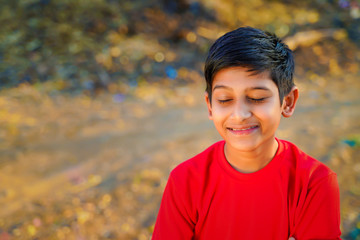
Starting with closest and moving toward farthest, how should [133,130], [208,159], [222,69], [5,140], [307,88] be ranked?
1. [222,69]
2. [208,159]
3. [5,140]
4. [133,130]
5. [307,88]

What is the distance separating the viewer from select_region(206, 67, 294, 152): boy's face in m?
1.48

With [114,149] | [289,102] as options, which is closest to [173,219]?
[289,102]

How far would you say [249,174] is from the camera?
1562 millimetres

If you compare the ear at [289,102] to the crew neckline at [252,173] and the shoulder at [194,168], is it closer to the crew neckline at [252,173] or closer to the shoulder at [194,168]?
the crew neckline at [252,173]

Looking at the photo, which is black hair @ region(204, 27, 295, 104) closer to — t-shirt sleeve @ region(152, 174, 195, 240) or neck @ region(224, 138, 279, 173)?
neck @ region(224, 138, 279, 173)

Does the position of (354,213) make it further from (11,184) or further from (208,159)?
(11,184)

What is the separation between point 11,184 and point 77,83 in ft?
9.52

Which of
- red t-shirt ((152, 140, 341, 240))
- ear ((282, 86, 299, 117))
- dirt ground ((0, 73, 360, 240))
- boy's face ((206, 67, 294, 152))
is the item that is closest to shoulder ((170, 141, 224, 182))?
red t-shirt ((152, 140, 341, 240))

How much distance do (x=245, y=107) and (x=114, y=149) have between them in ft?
10.1

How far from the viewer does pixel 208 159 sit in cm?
169

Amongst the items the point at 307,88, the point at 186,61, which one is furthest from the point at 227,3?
the point at 307,88

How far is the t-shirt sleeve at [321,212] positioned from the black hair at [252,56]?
1.49 ft

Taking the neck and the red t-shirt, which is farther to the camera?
the neck

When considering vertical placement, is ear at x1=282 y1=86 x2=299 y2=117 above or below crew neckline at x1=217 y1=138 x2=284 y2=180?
above
